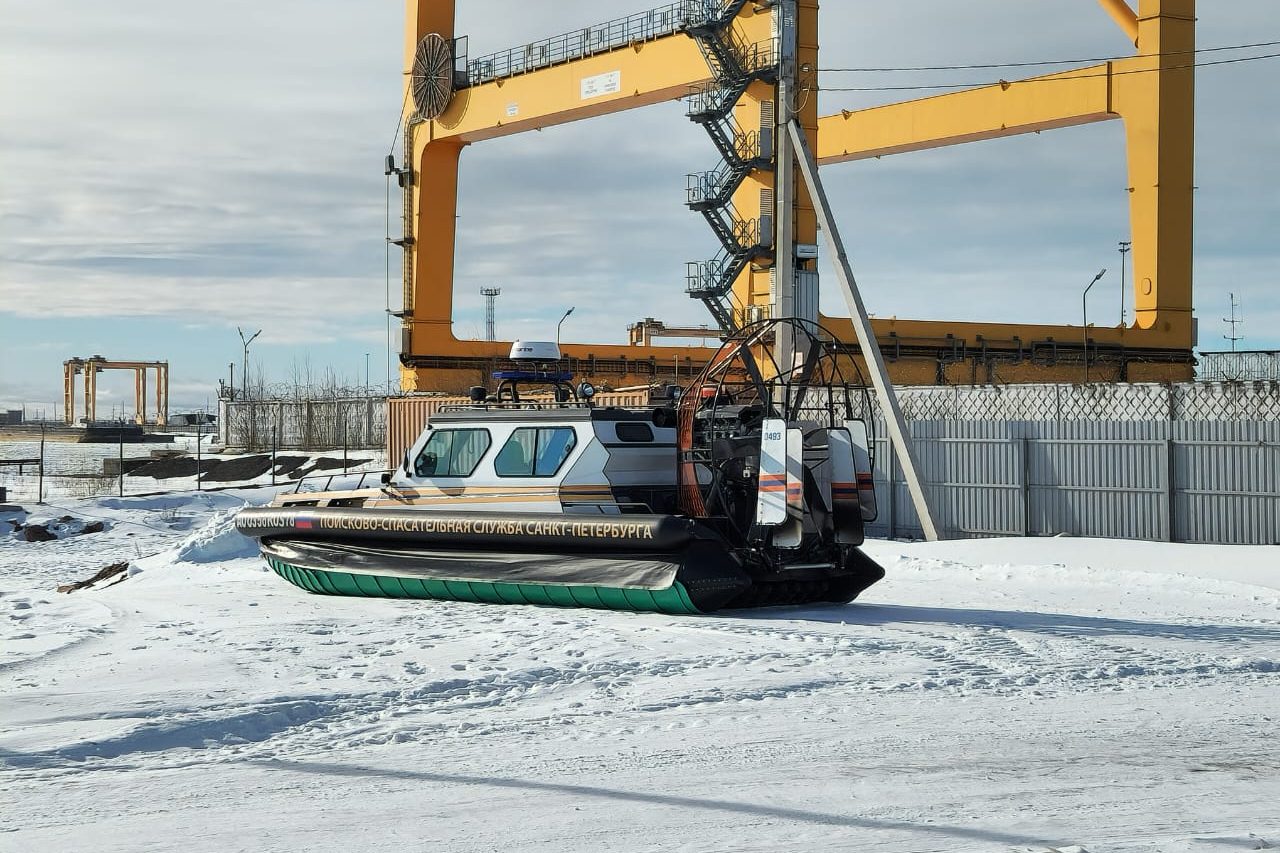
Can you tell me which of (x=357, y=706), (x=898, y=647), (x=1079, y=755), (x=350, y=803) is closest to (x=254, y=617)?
(x=357, y=706)

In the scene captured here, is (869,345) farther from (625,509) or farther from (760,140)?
(760,140)

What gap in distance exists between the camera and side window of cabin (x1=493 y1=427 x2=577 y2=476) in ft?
41.1

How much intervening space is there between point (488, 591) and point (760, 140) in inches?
835

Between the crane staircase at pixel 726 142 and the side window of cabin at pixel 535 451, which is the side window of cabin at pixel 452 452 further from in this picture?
the crane staircase at pixel 726 142

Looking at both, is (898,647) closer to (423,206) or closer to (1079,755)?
(1079,755)

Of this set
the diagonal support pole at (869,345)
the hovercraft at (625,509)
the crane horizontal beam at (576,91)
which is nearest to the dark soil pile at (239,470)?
the crane horizontal beam at (576,91)

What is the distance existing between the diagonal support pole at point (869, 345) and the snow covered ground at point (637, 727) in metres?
5.93

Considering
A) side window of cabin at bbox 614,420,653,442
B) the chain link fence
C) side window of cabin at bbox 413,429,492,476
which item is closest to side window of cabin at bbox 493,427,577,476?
side window of cabin at bbox 413,429,492,476

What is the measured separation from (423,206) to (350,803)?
36.1 m

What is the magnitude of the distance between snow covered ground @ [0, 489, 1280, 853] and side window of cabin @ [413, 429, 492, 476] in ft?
4.32

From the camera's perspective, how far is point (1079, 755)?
6844 millimetres

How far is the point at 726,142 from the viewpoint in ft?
106

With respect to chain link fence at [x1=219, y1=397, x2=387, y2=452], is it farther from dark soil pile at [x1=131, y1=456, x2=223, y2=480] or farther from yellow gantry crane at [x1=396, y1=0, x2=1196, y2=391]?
yellow gantry crane at [x1=396, y1=0, x2=1196, y2=391]

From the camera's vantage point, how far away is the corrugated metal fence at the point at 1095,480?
A: 18.8 metres
